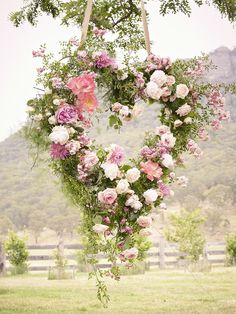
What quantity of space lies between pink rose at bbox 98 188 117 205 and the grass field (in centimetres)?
466

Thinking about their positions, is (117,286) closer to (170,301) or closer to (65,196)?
(170,301)

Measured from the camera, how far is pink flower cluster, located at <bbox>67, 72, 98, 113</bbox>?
3.79m

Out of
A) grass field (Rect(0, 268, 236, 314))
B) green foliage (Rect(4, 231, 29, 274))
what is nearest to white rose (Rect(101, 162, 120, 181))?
grass field (Rect(0, 268, 236, 314))

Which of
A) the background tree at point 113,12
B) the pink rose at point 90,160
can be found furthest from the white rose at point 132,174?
the background tree at point 113,12

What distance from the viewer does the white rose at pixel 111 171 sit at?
11.8ft

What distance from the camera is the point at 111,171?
3.59 metres

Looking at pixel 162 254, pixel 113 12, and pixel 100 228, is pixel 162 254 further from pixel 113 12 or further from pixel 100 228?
pixel 100 228

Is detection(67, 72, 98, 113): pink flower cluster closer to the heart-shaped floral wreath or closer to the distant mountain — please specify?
the heart-shaped floral wreath

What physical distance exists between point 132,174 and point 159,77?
2.99 feet

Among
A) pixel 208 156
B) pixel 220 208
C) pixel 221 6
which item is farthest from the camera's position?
pixel 208 156

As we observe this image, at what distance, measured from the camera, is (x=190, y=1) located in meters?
7.96

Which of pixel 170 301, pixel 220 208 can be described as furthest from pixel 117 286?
pixel 220 208

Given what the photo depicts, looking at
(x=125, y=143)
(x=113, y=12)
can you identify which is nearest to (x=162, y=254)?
(x=113, y=12)

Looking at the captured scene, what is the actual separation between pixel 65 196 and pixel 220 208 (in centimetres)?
4912
